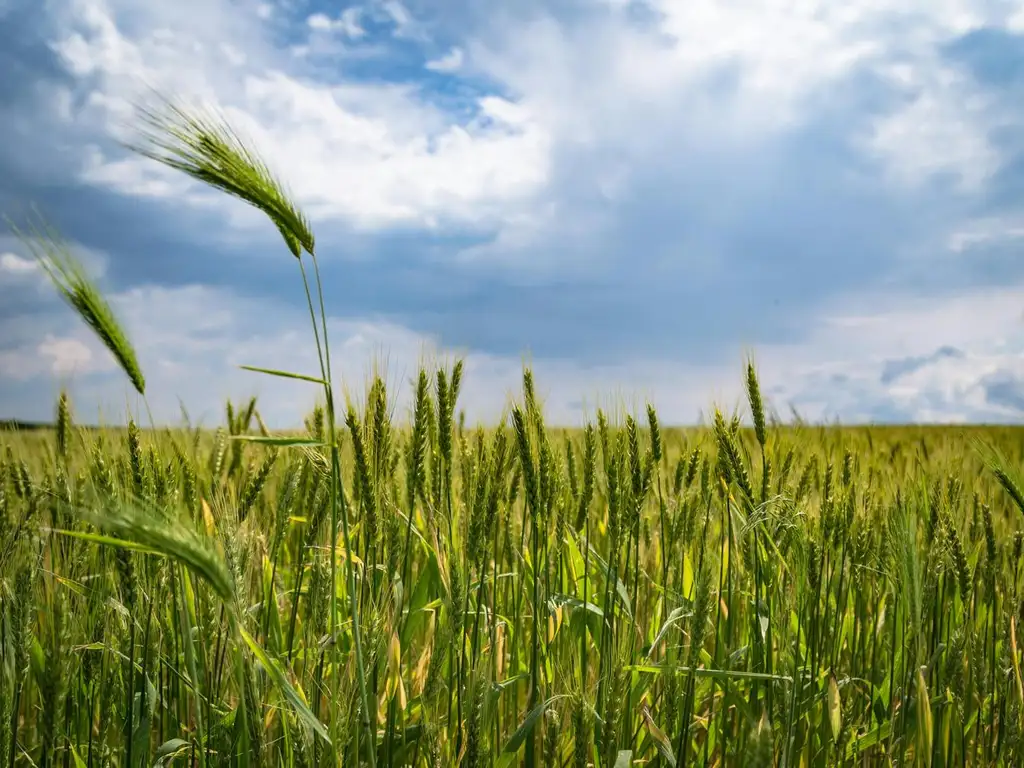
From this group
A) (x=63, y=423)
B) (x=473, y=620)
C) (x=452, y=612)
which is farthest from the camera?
(x=63, y=423)

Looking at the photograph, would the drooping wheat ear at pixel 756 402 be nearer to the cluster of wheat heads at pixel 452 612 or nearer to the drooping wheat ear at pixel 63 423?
the cluster of wheat heads at pixel 452 612

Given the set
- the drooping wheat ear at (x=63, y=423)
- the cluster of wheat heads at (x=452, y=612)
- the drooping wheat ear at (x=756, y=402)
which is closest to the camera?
the cluster of wheat heads at (x=452, y=612)

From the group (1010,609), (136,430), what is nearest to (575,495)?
(1010,609)

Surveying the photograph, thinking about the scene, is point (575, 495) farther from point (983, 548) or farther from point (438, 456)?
point (983, 548)

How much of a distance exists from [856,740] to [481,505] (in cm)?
142

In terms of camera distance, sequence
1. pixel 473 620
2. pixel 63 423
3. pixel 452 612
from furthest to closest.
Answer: pixel 63 423 < pixel 473 620 < pixel 452 612

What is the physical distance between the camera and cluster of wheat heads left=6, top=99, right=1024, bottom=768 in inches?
68.2

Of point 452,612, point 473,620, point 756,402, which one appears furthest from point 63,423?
point 756,402

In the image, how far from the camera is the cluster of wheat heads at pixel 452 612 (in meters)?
1.73

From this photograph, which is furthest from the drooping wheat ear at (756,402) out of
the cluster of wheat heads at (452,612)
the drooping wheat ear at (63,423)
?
the drooping wheat ear at (63,423)

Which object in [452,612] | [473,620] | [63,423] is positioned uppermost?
[63,423]

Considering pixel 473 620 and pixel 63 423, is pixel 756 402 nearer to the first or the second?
pixel 473 620

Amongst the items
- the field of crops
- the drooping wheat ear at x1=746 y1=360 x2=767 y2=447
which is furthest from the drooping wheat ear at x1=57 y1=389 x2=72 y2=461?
the drooping wheat ear at x1=746 y1=360 x2=767 y2=447

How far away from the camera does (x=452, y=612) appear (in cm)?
181
